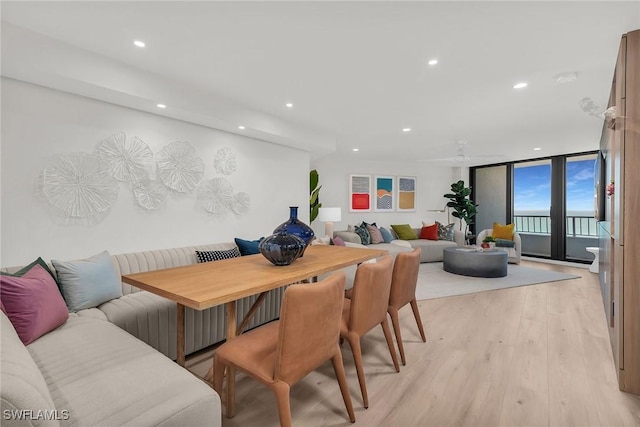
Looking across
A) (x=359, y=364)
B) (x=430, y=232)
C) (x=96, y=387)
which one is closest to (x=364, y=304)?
(x=359, y=364)

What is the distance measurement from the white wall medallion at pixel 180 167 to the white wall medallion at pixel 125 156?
0.15 meters

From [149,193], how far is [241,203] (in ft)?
Result: 3.75

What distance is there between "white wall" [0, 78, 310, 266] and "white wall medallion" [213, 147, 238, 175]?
0.06 m

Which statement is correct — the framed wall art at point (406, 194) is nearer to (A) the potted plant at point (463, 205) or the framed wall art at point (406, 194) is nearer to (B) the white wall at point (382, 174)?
(B) the white wall at point (382, 174)

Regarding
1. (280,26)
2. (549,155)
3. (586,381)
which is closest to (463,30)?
(280,26)

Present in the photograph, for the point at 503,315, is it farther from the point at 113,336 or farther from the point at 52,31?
the point at 52,31

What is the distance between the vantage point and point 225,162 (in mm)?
3715

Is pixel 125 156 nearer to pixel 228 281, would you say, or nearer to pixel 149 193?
pixel 149 193

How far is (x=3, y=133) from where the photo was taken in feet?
7.17

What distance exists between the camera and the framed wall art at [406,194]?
740 cm

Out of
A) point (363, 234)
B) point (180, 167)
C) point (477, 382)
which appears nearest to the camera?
point (477, 382)

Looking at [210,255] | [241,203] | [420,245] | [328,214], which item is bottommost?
[420,245]

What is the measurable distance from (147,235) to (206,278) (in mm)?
1706

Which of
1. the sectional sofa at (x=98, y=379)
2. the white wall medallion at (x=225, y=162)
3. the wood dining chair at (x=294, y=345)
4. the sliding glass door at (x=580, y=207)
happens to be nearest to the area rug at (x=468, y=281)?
the sliding glass door at (x=580, y=207)
